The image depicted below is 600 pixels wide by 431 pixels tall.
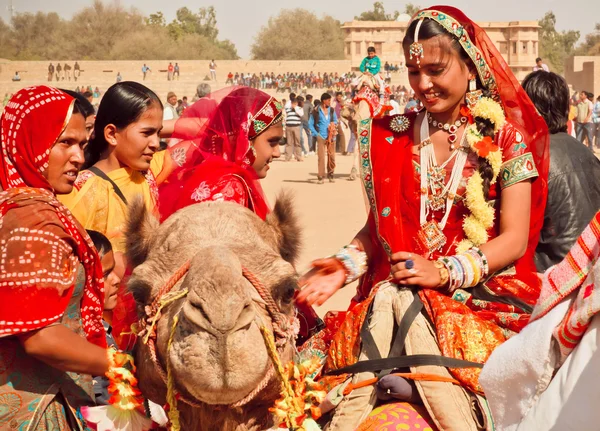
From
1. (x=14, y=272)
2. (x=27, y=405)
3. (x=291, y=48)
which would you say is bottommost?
(x=27, y=405)

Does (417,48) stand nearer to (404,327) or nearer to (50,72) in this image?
(404,327)

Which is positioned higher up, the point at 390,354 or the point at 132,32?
the point at 132,32

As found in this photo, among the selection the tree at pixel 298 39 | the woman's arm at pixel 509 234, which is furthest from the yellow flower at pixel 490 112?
the tree at pixel 298 39

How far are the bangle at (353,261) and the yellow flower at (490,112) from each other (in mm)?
787

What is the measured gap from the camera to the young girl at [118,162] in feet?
14.4

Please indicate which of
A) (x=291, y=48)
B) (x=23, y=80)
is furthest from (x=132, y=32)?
(x=23, y=80)

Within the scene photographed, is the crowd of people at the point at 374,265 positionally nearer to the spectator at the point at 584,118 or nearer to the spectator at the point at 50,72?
the spectator at the point at 584,118

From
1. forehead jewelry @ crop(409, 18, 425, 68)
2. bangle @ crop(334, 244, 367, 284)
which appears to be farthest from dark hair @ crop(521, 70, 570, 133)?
bangle @ crop(334, 244, 367, 284)

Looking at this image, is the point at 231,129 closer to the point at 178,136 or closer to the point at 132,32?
the point at 178,136

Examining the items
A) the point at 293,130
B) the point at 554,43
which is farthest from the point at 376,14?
the point at 293,130

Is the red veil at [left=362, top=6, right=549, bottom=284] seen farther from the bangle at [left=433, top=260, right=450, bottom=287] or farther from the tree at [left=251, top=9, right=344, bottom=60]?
the tree at [left=251, top=9, right=344, bottom=60]

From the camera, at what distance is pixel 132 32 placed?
96438mm

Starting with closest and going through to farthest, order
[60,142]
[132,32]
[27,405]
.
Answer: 1. [27,405]
2. [60,142]
3. [132,32]

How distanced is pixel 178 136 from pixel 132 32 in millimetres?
96800
